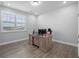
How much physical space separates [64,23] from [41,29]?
1.82 m

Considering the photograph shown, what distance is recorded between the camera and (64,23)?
169 inches

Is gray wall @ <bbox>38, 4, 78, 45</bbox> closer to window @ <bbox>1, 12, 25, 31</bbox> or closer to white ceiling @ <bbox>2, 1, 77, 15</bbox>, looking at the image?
white ceiling @ <bbox>2, 1, 77, 15</bbox>

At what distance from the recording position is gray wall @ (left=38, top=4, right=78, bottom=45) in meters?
3.80

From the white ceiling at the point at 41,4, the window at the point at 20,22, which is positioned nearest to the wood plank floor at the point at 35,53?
the window at the point at 20,22

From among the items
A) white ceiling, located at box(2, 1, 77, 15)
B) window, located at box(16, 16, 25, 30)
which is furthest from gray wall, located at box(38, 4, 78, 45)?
window, located at box(16, 16, 25, 30)

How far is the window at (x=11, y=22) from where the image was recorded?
13.3ft

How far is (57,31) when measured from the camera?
477 cm

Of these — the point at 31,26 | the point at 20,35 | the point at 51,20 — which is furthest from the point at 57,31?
the point at 20,35

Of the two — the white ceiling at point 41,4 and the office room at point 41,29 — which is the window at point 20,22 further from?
the white ceiling at point 41,4

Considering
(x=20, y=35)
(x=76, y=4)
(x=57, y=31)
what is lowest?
(x=20, y=35)

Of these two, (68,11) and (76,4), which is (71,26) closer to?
(68,11)

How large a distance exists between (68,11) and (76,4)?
58 cm

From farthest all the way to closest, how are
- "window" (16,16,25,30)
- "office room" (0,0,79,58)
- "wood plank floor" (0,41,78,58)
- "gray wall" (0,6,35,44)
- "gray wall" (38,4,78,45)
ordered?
1. "window" (16,16,25,30)
2. "gray wall" (0,6,35,44)
3. "gray wall" (38,4,78,45)
4. "office room" (0,0,79,58)
5. "wood plank floor" (0,41,78,58)

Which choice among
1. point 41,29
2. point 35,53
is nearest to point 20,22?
point 41,29
